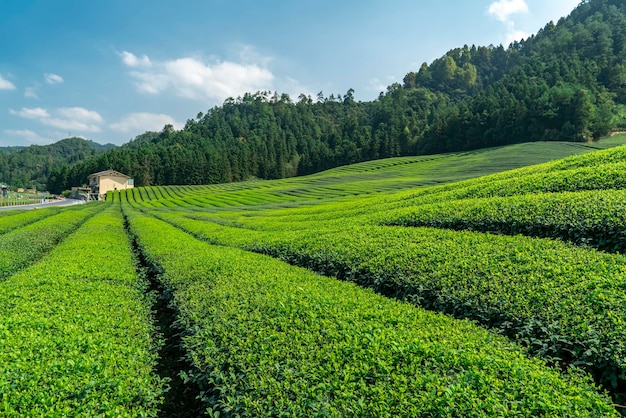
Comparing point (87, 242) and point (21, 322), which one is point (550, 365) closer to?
point (21, 322)

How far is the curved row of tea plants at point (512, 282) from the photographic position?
19.6 ft

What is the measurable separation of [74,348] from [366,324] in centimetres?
548

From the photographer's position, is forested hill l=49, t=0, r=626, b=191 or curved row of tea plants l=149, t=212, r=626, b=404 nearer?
curved row of tea plants l=149, t=212, r=626, b=404

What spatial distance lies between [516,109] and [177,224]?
301 ft

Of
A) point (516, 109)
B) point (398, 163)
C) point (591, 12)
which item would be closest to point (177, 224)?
point (398, 163)

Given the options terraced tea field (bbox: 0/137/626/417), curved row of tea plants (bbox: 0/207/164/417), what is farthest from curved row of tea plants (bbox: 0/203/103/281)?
curved row of tea plants (bbox: 0/207/164/417)

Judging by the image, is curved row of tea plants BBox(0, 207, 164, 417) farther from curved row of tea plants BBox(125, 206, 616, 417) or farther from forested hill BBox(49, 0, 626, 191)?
forested hill BBox(49, 0, 626, 191)

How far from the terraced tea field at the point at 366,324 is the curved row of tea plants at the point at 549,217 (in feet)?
0.18

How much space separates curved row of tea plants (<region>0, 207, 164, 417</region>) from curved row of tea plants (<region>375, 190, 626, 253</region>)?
11121mm

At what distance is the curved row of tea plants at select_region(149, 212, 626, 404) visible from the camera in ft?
19.6

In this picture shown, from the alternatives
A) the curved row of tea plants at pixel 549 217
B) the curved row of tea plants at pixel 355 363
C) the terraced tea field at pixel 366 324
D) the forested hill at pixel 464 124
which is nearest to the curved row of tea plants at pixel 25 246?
the terraced tea field at pixel 366 324

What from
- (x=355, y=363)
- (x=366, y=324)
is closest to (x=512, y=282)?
(x=366, y=324)

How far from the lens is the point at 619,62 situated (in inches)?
4043

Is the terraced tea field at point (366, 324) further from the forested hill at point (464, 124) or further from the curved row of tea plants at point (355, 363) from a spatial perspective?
the forested hill at point (464, 124)
